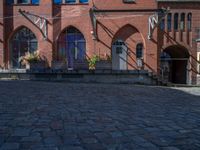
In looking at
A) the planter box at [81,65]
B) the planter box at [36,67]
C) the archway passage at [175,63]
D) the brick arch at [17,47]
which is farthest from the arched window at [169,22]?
the planter box at [36,67]

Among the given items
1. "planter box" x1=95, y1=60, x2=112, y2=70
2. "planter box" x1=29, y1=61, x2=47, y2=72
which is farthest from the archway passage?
"planter box" x1=29, y1=61, x2=47, y2=72

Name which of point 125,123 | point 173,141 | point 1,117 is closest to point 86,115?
point 125,123

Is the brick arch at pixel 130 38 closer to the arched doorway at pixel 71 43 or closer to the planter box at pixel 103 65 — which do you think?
the arched doorway at pixel 71 43

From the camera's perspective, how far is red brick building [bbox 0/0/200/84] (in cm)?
2545

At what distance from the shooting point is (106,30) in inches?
1006

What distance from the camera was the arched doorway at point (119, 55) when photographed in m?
25.8

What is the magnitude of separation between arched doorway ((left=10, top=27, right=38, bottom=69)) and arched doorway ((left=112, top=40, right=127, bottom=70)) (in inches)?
280

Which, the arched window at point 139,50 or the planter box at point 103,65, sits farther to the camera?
the arched window at point 139,50

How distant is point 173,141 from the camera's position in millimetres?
4543

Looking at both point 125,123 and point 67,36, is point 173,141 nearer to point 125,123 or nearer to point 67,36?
point 125,123

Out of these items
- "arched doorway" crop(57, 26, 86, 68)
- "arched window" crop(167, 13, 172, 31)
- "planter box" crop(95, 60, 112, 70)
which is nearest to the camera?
"planter box" crop(95, 60, 112, 70)

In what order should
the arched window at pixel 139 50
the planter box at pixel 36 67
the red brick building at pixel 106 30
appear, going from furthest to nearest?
the arched window at pixel 139 50 → the red brick building at pixel 106 30 → the planter box at pixel 36 67

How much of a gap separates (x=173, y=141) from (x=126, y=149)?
87 centimetres

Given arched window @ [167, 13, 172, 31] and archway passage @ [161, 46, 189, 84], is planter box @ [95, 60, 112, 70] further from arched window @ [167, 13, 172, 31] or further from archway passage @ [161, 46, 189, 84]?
archway passage @ [161, 46, 189, 84]
